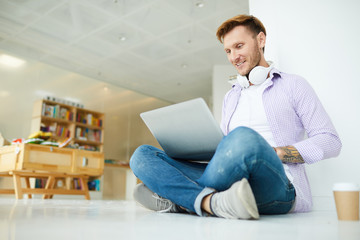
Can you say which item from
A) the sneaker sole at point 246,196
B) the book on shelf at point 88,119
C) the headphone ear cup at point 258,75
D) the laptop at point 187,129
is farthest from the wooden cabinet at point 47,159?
the sneaker sole at point 246,196

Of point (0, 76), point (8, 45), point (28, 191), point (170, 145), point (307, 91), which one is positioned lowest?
point (28, 191)

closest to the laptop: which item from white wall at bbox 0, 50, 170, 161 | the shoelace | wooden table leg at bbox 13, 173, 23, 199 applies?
the shoelace

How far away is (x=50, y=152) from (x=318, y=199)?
3.15m

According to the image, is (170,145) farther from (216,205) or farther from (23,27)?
(23,27)

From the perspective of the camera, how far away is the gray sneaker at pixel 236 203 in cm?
91

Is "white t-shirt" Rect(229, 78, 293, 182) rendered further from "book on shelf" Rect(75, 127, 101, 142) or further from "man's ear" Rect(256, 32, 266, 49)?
"book on shelf" Rect(75, 127, 101, 142)

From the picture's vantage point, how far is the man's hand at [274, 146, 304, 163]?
1191 mm

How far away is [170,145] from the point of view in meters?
1.33

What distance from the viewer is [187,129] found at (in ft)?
3.94

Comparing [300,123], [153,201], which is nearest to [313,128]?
[300,123]

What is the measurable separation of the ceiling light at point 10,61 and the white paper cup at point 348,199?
601 centimetres

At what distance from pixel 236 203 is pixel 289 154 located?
0.38 metres

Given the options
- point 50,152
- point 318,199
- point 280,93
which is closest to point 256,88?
point 280,93

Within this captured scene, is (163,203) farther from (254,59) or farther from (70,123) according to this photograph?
(70,123)
